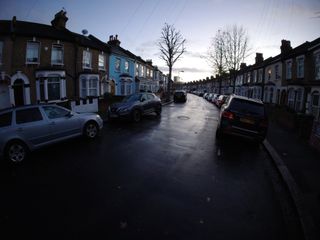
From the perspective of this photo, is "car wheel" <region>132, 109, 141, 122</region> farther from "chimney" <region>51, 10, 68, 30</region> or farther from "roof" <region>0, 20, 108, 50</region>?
"chimney" <region>51, 10, 68, 30</region>

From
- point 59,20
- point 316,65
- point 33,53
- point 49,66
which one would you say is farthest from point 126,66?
point 316,65

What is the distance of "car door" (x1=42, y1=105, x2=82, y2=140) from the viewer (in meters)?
7.01

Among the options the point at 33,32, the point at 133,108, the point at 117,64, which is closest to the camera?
the point at 133,108

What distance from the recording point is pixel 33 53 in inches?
712

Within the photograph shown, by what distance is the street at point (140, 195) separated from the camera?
10.8 feet

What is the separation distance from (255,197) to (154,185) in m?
2.20

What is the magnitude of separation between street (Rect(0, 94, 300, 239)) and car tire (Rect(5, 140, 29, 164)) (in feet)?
0.79

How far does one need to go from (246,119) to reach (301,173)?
279 cm

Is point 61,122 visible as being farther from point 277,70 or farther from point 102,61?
point 277,70

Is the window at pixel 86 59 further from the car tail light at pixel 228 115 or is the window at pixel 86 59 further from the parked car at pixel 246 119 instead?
the parked car at pixel 246 119

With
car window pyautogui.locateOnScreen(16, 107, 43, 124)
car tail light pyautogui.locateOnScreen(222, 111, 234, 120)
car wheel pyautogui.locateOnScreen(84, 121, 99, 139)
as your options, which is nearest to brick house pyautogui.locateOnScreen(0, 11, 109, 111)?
car wheel pyautogui.locateOnScreen(84, 121, 99, 139)

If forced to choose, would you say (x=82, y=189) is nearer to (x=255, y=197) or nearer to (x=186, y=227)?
(x=186, y=227)

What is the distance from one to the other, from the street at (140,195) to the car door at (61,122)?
0.60 m

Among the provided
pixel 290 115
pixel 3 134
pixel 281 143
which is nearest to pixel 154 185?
pixel 3 134
